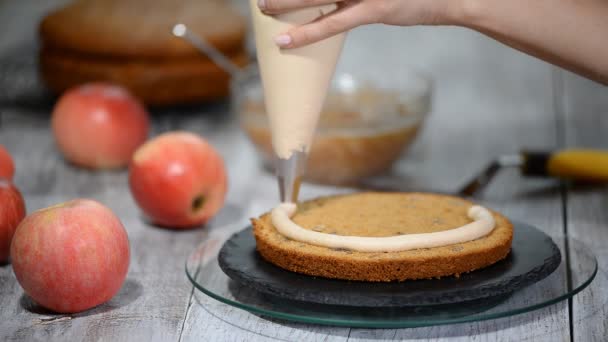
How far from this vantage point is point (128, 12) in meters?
2.41

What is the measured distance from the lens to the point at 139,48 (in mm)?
2320

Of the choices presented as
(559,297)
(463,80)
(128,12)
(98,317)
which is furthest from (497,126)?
(98,317)

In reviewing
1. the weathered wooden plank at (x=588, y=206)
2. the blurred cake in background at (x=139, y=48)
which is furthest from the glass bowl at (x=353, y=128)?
the weathered wooden plank at (x=588, y=206)

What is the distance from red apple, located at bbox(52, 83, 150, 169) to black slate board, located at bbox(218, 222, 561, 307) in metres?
0.80

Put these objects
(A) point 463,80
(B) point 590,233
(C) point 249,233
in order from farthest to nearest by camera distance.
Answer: (A) point 463,80 → (B) point 590,233 → (C) point 249,233

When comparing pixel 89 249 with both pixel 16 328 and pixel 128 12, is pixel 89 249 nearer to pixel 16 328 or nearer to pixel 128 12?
pixel 16 328

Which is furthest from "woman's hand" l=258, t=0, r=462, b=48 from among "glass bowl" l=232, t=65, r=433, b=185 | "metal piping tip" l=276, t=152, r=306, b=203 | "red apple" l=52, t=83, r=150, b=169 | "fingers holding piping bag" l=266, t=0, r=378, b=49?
"red apple" l=52, t=83, r=150, b=169

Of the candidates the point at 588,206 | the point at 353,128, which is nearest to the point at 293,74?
the point at 353,128

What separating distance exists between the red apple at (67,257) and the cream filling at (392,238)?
28 centimetres

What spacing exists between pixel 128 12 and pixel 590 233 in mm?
1382

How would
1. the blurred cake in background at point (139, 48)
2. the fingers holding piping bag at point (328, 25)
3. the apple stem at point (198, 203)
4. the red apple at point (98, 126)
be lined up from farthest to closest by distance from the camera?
1. the blurred cake in background at point (139, 48)
2. the red apple at point (98, 126)
3. the apple stem at point (198, 203)
4. the fingers holding piping bag at point (328, 25)

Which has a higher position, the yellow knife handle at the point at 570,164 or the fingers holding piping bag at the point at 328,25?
the fingers holding piping bag at the point at 328,25

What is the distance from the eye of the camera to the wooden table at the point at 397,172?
1.28m

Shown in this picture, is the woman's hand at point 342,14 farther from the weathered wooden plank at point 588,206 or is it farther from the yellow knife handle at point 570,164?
the yellow knife handle at point 570,164
